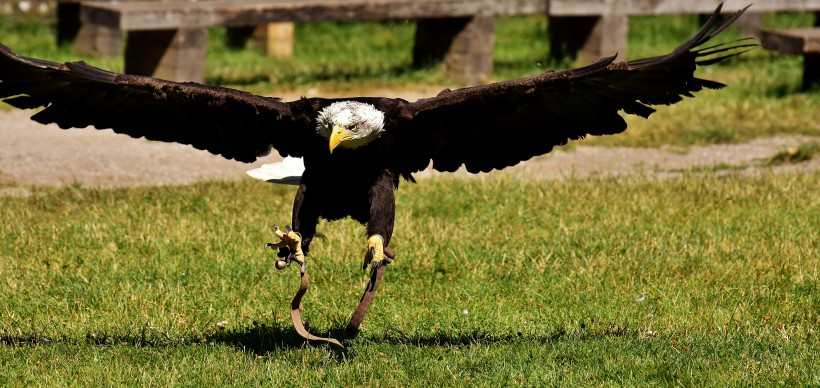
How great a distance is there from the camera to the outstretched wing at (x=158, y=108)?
5.49 m

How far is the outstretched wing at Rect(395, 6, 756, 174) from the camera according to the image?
5234mm

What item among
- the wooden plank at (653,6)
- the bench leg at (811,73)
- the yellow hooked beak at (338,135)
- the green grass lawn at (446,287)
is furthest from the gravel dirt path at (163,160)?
the yellow hooked beak at (338,135)

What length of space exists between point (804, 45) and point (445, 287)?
6.53m

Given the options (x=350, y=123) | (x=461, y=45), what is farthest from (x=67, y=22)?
(x=350, y=123)

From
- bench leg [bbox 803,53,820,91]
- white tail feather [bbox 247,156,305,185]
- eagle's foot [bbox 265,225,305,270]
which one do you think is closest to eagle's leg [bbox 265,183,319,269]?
eagle's foot [bbox 265,225,305,270]

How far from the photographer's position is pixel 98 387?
503 cm

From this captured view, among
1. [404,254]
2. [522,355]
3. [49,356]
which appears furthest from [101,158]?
[522,355]

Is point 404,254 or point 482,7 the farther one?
point 482,7

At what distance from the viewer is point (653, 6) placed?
44.5 ft

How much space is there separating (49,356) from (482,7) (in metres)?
8.23

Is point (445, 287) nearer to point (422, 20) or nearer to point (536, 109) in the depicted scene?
point (536, 109)

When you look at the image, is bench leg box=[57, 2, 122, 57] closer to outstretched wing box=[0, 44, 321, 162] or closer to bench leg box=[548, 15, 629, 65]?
bench leg box=[548, 15, 629, 65]

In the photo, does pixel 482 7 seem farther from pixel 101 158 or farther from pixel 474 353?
pixel 474 353

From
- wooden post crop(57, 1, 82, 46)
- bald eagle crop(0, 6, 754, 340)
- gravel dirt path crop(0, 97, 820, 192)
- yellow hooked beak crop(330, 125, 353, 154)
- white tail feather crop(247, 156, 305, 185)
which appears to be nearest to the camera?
yellow hooked beak crop(330, 125, 353, 154)
